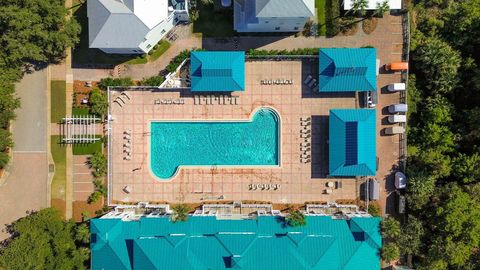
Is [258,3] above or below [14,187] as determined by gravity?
above

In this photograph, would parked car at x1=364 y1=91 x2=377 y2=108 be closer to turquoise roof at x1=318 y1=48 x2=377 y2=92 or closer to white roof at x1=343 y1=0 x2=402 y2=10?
turquoise roof at x1=318 y1=48 x2=377 y2=92

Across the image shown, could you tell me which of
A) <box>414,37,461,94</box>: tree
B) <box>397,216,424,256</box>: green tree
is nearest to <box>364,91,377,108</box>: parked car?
<box>414,37,461,94</box>: tree

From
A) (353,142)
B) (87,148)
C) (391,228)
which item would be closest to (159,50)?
(87,148)

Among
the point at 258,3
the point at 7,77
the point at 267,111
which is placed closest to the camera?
the point at 258,3

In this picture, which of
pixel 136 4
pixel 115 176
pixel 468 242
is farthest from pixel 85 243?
pixel 468 242

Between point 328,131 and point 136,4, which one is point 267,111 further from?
point 136,4

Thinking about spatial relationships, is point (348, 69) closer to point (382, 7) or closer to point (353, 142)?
point (353, 142)

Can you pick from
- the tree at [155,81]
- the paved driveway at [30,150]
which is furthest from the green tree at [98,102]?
the paved driveway at [30,150]
